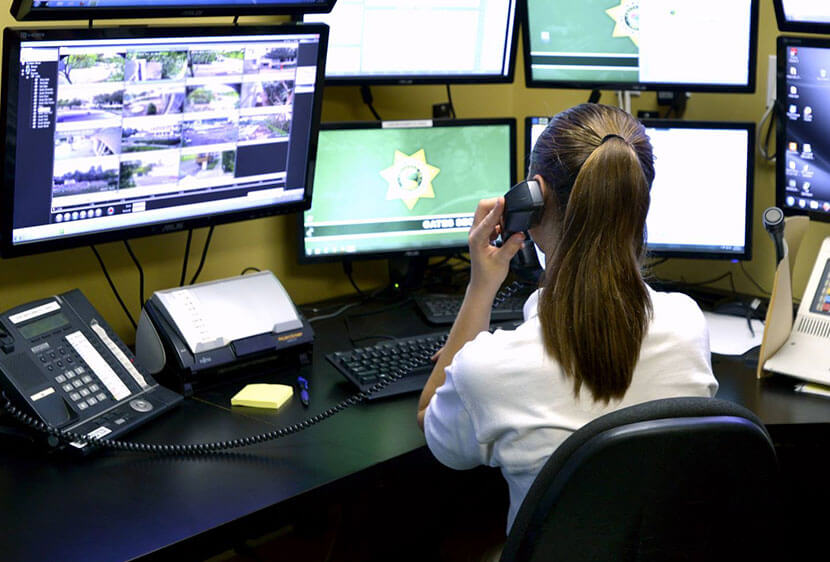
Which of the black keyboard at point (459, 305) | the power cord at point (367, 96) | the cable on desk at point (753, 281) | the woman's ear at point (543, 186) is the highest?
the power cord at point (367, 96)

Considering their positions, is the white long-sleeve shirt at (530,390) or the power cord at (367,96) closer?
the white long-sleeve shirt at (530,390)

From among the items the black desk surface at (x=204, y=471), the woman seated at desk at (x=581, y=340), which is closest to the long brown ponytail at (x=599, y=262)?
the woman seated at desk at (x=581, y=340)

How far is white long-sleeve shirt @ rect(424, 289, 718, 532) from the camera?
122 centimetres

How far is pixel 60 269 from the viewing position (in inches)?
71.7

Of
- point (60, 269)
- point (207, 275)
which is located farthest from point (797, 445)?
point (60, 269)

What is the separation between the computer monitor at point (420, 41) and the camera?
2049mm

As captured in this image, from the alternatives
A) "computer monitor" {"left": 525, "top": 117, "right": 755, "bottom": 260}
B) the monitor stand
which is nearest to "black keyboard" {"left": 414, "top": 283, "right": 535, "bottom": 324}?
the monitor stand

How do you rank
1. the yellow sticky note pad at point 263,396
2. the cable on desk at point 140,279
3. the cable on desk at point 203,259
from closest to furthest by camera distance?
the yellow sticky note pad at point 263,396
the cable on desk at point 140,279
the cable on desk at point 203,259

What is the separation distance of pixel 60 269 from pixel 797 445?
161 centimetres

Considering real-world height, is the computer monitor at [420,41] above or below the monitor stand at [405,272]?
above

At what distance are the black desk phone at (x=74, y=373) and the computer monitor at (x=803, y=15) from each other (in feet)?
4.65

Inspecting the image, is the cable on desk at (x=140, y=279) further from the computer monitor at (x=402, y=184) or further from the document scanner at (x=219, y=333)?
the computer monitor at (x=402, y=184)

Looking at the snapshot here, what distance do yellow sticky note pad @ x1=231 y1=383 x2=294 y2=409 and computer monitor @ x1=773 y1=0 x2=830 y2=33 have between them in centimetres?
126

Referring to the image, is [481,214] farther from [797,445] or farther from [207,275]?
[797,445]
